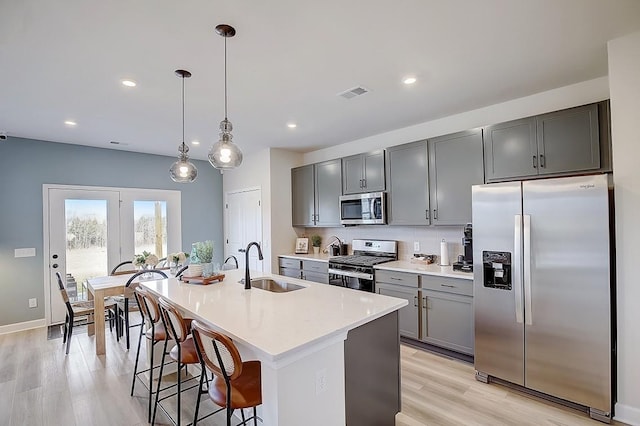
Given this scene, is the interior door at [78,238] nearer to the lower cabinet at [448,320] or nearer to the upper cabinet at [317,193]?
the upper cabinet at [317,193]

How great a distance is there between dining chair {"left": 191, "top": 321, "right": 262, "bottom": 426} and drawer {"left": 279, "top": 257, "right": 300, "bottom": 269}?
10.1 feet

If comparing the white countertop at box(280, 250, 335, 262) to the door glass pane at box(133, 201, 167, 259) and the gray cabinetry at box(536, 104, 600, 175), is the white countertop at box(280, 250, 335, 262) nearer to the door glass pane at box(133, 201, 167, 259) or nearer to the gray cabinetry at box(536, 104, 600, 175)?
the door glass pane at box(133, 201, 167, 259)

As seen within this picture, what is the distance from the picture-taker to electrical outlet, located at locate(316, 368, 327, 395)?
5.24 feet

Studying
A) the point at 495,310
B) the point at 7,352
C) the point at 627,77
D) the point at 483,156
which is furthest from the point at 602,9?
the point at 7,352

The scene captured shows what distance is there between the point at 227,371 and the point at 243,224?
14.6ft

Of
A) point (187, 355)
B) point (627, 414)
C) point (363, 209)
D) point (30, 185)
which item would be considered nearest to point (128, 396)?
point (187, 355)

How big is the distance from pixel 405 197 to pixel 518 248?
1.53 meters

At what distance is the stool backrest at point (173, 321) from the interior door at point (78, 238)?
3766 millimetres

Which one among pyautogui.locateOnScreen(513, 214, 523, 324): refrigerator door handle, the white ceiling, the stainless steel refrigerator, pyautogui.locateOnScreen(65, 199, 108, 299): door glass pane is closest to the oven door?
the stainless steel refrigerator

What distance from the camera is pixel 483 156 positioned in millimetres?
3211

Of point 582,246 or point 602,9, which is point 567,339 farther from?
point 602,9

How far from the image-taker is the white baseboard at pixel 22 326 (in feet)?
13.9

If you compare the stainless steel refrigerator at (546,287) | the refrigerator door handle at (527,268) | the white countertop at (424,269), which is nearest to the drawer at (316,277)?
the white countertop at (424,269)

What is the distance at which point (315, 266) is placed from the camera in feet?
15.1
